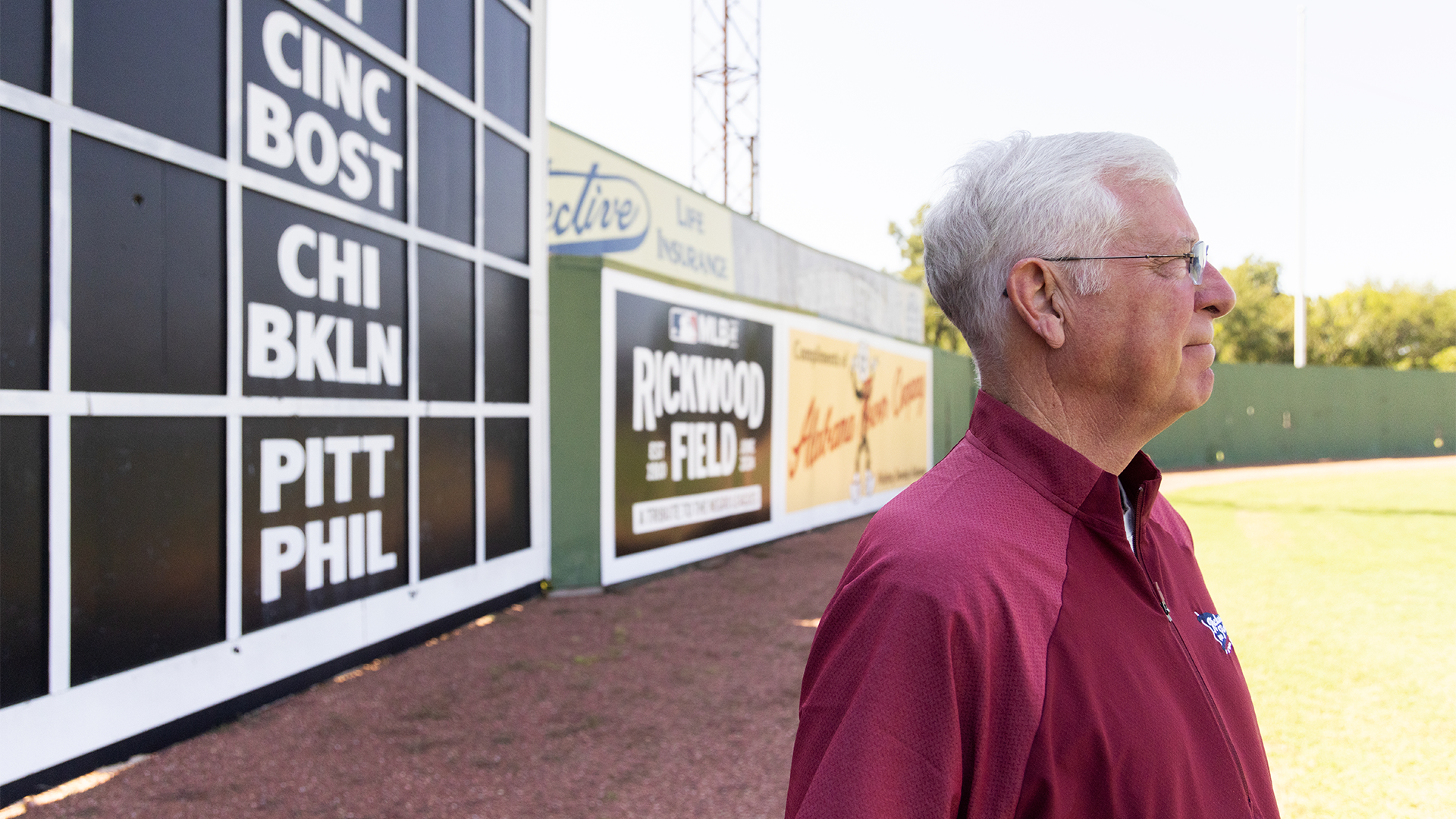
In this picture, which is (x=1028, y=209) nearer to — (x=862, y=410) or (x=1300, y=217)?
(x=862, y=410)

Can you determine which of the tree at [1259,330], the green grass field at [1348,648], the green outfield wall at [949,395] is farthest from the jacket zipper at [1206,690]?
the tree at [1259,330]

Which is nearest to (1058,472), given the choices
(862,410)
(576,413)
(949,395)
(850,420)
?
(576,413)

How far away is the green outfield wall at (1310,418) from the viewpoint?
23.3 m

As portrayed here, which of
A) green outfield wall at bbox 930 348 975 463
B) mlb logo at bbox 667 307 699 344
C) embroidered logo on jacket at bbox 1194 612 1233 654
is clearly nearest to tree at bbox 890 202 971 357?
green outfield wall at bbox 930 348 975 463

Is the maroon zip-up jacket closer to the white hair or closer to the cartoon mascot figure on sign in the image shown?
the white hair

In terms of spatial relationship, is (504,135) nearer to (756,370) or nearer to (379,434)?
(379,434)

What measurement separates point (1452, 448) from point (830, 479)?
26576mm

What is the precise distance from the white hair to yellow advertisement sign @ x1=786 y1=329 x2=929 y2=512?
9.14 m

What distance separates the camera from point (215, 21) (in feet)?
13.5

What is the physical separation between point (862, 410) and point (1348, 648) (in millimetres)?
7433

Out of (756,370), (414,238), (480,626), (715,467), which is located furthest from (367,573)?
(756,370)

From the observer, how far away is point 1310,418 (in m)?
25.5

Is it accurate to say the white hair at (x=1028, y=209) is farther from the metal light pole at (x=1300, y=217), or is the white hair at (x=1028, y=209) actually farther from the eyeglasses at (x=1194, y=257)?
the metal light pole at (x=1300, y=217)

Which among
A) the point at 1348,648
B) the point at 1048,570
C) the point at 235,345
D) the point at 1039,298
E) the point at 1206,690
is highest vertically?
the point at 235,345
